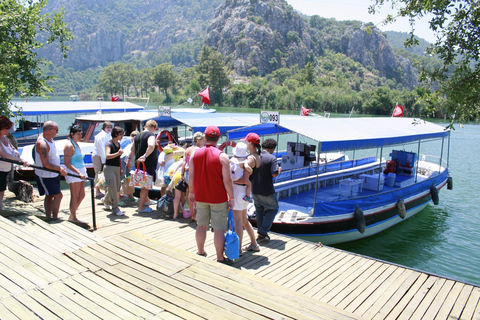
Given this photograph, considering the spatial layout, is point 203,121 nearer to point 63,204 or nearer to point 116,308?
point 63,204

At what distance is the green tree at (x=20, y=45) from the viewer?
7.74m

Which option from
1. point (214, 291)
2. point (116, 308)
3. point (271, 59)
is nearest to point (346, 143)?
point (214, 291)

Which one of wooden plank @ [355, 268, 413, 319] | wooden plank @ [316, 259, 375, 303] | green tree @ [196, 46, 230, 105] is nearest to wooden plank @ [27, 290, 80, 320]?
wooden plank @ [316, 259, 375, 303]

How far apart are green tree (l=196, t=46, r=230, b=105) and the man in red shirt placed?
324 ft

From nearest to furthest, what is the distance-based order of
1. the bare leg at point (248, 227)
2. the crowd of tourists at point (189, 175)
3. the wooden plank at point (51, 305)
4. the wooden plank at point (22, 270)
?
the wooden plank at point (51, 305)
the wooden plank at point (22, 270)
the crowd of tourists at point (189, 175)
the bare leg at point (248, 227)

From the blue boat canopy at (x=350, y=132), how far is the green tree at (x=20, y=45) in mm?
5740

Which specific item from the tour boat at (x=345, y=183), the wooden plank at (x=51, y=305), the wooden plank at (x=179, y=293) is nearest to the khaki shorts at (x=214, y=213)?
the wooden plank at (x=179, y=293)

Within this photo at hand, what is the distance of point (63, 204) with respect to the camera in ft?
29.5

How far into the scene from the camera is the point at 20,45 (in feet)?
26.8

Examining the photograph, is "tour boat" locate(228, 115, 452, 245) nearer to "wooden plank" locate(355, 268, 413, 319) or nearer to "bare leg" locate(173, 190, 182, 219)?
"bare leg" locate(173, 190, 182, 219)

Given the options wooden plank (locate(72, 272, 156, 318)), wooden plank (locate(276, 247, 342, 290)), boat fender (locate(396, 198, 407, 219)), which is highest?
wooden plank (locate(72, 272, 156, 318))

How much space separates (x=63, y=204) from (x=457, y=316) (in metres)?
8.45

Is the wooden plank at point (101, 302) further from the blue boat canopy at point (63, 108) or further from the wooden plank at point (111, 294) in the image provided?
the blue boat canopy at point (63, 108)

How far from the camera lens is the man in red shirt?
522 centimetres
